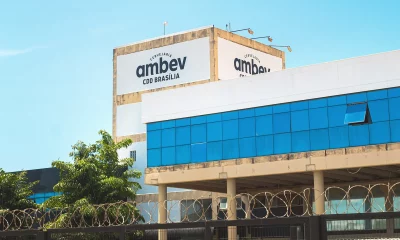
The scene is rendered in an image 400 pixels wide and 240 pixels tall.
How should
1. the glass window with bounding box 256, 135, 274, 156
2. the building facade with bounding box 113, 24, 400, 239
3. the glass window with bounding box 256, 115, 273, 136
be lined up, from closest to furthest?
the building facade with bounding box 113, 24, 400, 239 → the glass window with bounding box 256, 135, 274, 156 → the glass window with bounding box 256, 115, 273, 136

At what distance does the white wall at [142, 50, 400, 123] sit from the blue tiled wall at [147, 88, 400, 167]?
1.17 ft

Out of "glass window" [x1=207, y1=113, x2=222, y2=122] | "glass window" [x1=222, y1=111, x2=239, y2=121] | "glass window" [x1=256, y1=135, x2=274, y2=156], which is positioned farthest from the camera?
"glass window" [x1=207, y1=113, x2=222, y2=122]

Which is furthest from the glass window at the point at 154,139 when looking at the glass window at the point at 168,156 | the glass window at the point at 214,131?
the glass window at the point at 214,131

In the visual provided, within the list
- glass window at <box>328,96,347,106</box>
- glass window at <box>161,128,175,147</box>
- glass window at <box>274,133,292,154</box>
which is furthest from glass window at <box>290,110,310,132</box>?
glass window at <box>161,128,175,147</box>

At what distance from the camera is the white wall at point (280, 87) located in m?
33.3

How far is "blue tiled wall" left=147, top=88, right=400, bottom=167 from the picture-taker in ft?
108

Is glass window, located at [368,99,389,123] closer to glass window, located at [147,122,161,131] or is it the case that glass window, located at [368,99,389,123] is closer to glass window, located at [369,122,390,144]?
glass window, located at [369,122,390,144]

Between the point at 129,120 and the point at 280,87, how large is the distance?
25.8 metres

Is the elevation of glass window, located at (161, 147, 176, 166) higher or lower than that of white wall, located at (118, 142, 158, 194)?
lower

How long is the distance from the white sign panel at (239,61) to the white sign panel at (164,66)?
Result: 1429 millimetres

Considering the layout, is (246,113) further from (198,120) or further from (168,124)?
(168,124)

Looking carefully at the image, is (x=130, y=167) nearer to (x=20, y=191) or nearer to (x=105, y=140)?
(x=105, y=140)

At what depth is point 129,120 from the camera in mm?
60000

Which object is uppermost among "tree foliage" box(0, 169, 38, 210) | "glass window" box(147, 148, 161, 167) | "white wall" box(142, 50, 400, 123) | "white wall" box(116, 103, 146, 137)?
"white wall" box(116, 103, 146, 137)
